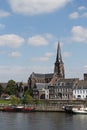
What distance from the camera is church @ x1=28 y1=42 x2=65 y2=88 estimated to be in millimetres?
185875

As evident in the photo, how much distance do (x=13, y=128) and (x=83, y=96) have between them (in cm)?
8407

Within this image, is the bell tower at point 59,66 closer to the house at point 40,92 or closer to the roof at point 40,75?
the roof at point 40,75

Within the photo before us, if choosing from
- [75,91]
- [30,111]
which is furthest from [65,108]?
[75,91]

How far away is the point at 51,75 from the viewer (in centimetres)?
18825

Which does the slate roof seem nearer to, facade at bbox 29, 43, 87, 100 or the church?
the church

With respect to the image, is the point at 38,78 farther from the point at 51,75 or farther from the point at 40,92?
the point at 40,92

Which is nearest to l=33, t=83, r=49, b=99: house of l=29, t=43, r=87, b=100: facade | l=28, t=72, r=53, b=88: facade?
l=29, t=43, r=87, b=100: facade

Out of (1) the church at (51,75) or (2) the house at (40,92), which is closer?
(2) the house at (40,92)

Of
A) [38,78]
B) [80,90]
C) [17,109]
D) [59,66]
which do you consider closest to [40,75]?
[38,78]

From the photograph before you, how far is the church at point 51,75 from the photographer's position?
186 meters

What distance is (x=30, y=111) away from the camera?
11794 cm

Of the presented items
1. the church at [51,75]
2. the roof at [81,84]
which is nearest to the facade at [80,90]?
the roof at [81,84]

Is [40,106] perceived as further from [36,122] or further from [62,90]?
[36,122]

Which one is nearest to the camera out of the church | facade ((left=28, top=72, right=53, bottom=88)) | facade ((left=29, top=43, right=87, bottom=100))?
facade ((left=29, top=43, right=87, bottom=100))
